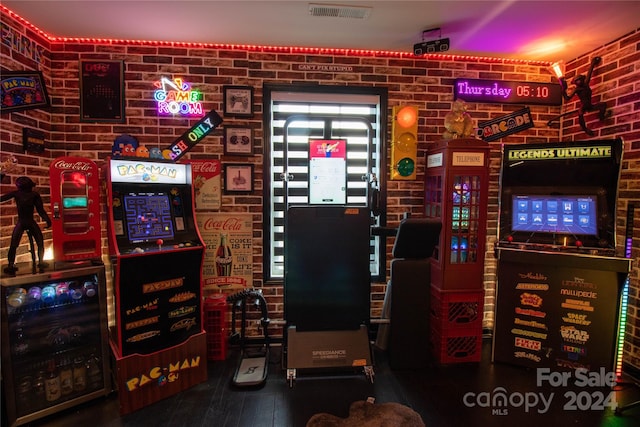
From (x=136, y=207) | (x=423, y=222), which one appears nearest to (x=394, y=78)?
(x=423, y=222)

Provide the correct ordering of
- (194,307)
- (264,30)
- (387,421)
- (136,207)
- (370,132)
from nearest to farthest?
1. (387,421)
2. (136,207)
3. (194,307)
4. (264,30)
5. (370,132)

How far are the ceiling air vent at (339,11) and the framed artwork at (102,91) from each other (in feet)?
6.36

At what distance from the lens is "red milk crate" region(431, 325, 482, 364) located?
3061 millimetres

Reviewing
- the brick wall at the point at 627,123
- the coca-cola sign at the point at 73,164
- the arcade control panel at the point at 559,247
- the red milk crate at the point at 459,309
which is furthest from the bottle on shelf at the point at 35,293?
the brick wall at the point at 627,123

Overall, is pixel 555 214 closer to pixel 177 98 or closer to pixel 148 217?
pixel 148 217

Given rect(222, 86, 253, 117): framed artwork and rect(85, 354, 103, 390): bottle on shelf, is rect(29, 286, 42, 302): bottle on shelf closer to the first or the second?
rect(85, 354, 103, 390): bottle on shelf

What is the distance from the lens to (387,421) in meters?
2.29

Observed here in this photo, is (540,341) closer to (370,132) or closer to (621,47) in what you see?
(370,132)

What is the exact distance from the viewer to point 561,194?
9.50ft

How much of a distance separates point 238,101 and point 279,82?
0.45 m

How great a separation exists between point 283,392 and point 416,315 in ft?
4.25

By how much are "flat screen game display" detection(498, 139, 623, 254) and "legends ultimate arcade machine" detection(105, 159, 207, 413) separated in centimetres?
278

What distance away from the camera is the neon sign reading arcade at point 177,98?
3230 millimetres

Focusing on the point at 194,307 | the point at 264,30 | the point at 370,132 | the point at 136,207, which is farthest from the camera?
the point at 370,132
